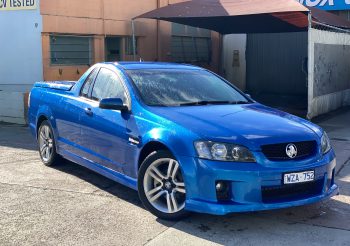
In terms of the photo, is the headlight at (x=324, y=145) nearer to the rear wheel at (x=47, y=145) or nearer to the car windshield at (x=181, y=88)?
the car windshield at (x=181, y=88)

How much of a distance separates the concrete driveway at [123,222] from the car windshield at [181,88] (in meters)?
1.21

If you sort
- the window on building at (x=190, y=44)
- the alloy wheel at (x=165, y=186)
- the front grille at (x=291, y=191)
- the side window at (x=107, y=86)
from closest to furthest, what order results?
the front grille at (x=291, y=191) → the alloy wheel at (x=165, y=186) → the side window at (x=107, y=86) → the window on building at (x=190, y=44)

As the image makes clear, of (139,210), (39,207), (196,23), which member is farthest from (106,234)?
(196,23)

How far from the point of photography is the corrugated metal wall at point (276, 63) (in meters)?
18.3

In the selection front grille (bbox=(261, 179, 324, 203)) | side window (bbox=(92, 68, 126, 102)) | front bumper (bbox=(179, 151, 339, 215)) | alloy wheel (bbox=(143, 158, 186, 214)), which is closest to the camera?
front bumper (bbox=(179, 151, 339, 215))

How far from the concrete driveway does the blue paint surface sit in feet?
0.90

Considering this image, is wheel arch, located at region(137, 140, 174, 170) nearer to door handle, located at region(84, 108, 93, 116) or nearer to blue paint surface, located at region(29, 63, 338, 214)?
blue paint surface, located at region(29, 63, 338, 214)

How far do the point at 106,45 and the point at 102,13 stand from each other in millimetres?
1052

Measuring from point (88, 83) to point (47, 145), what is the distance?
1418mm

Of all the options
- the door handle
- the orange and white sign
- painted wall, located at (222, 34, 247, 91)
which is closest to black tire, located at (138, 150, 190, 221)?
the door handle

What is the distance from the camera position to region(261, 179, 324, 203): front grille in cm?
459

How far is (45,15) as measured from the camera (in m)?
12.1

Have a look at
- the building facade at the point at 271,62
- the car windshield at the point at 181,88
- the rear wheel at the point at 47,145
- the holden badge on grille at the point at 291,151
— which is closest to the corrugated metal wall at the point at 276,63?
the building facade at the point at 271,62

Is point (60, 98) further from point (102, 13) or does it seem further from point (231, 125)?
point (102, 13)
